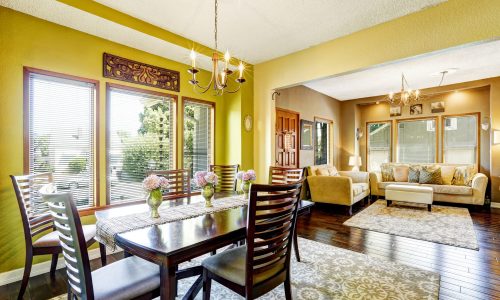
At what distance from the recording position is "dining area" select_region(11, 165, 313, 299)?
4.18ft

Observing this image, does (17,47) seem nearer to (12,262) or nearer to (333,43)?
(12,262)

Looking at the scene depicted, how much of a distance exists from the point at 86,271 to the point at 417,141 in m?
7.75

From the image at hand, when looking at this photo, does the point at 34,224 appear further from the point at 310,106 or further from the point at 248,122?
the point at 310,106

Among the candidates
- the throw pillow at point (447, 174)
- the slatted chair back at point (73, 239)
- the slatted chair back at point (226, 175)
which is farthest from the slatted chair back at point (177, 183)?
the throw pillow at point (447, 174)

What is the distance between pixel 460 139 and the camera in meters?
6.09

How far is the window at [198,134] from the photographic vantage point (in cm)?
395

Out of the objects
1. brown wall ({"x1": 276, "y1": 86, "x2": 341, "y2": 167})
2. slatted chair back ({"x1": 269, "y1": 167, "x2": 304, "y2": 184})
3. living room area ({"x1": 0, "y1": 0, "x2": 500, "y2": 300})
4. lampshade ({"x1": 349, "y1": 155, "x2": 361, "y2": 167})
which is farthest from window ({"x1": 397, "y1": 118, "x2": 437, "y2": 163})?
slatted chair back ({"x1": 269, "y1": 167, "x2": 304, "y2": 184})

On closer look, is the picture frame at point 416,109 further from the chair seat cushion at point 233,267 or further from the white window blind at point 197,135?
the chair seat cushion at point 233,267

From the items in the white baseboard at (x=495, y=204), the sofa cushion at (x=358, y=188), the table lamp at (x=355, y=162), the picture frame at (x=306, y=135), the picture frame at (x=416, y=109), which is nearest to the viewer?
the sofa cushion at (x=358, y=188)

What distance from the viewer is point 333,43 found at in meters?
3.46

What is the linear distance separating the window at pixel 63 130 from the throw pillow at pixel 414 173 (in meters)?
6.66

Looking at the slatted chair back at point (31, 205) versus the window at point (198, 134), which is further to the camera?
the window at point (198, 134)

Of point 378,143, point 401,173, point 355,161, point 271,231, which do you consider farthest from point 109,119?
point 378,143

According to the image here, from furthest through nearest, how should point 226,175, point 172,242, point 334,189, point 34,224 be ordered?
point 334,189
point 226,175
point 34,224
point 172,242
